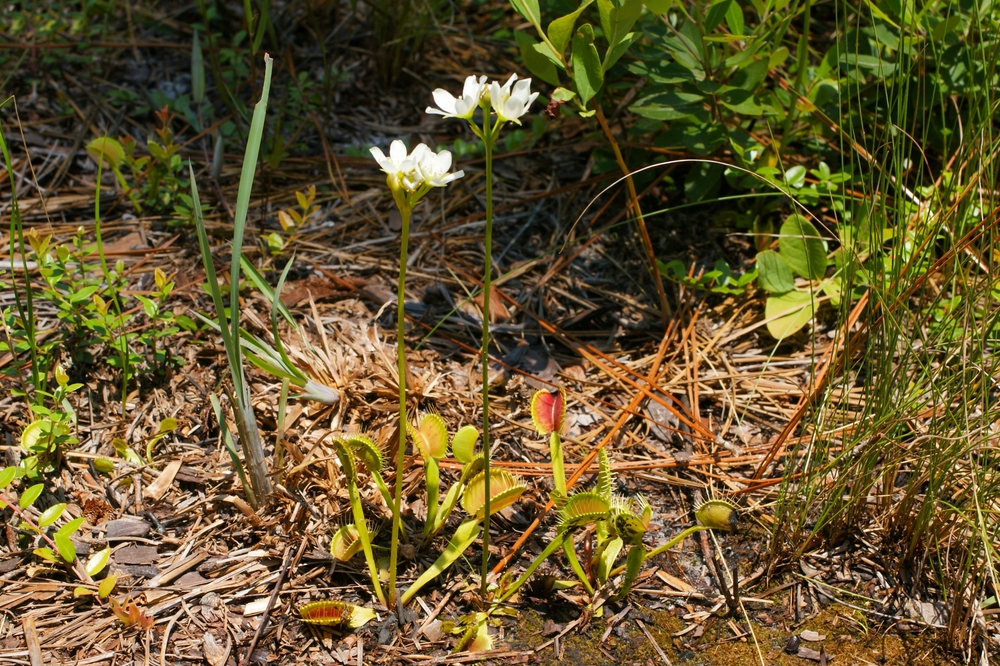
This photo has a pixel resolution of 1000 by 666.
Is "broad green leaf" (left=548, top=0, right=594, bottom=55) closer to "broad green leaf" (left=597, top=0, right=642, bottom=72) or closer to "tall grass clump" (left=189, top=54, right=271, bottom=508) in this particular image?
"broad green leaf" (left=597, top=0, right=642, bottom=72)

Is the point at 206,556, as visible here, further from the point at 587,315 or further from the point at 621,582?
the point at 587,315

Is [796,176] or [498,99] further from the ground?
[498,99]

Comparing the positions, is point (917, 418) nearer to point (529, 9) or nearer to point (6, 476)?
point (529, 9)

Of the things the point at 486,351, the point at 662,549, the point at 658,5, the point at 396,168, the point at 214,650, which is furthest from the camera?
the point at 658,5

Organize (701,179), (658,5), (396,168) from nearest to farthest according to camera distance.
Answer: (396,168)
(658,5)
(701,179)

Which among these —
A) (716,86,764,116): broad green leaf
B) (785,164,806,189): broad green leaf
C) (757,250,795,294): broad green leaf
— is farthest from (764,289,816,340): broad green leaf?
(716,86,764,116): broad green leaf

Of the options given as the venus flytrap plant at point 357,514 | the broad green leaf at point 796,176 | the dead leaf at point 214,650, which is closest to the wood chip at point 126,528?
the dead leaf at point 214,650

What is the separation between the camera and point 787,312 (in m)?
1.95

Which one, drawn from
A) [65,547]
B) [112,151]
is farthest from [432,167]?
[112,151]

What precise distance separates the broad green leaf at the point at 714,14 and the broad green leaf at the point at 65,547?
1.70m

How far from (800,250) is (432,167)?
125 cm

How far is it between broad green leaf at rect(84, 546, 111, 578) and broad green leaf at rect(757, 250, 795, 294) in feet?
5.18

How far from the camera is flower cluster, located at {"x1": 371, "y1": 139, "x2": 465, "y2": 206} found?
107 centimetres

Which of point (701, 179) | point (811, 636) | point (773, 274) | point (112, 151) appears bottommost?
point (811, 636)
